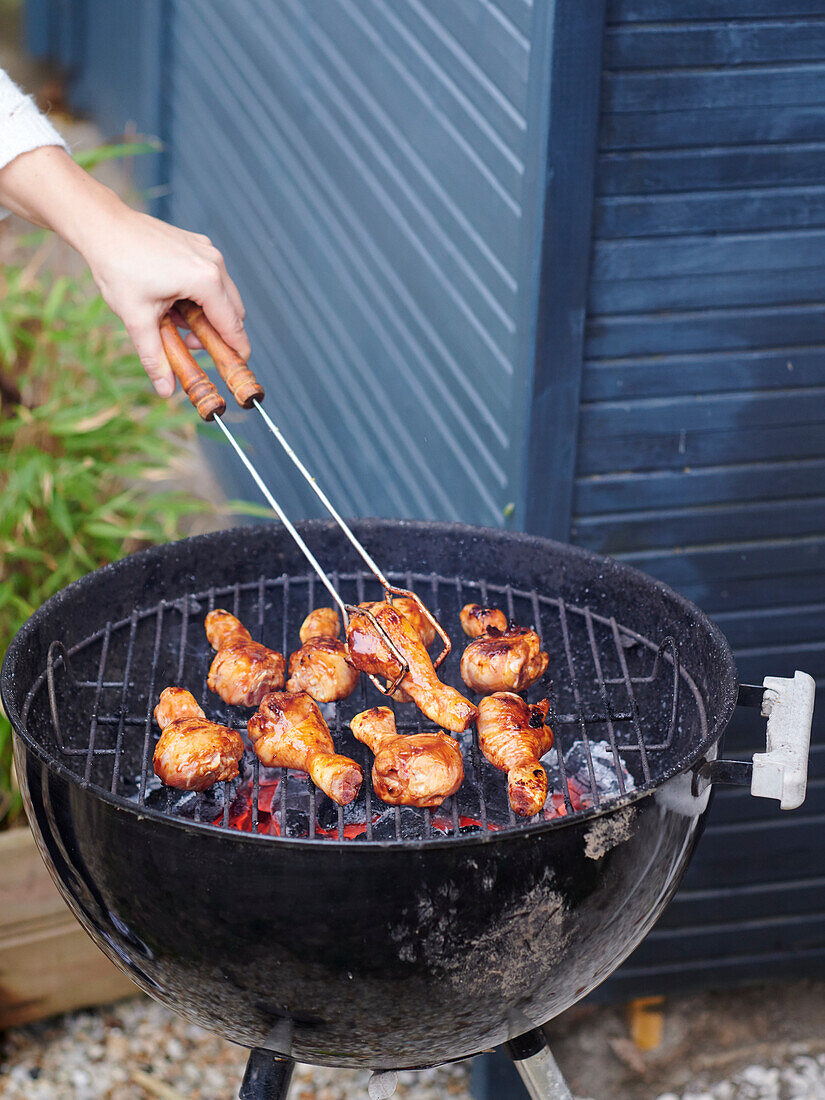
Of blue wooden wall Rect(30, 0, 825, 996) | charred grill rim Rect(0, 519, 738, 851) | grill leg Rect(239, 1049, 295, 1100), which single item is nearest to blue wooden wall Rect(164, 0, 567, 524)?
blue wooden wall Rect(30, 0, 825, 996)

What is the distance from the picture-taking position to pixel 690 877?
9.58ft

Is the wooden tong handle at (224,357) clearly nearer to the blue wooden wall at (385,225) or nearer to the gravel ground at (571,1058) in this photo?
the blue wooden wall at (385,225)

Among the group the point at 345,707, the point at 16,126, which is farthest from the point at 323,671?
the point at 16,126

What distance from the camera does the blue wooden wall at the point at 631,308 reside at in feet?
7.30

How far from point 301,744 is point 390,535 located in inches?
24.1

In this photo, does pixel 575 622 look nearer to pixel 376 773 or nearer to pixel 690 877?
pixel 376 773

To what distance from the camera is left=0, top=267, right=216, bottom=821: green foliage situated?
3.18m

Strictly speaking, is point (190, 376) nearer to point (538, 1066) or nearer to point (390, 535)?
point (390, 535)

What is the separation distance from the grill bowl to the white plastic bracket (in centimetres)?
8

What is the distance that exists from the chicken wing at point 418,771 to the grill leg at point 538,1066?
505 millimetres

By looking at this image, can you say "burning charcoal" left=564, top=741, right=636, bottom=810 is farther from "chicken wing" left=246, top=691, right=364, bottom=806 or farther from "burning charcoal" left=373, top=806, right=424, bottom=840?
"chicken wing" left=246, top=691, right=364, bottom=806

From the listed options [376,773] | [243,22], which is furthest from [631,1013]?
[243,22]

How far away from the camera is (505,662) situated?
1965 mm

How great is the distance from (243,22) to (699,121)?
2.82m
